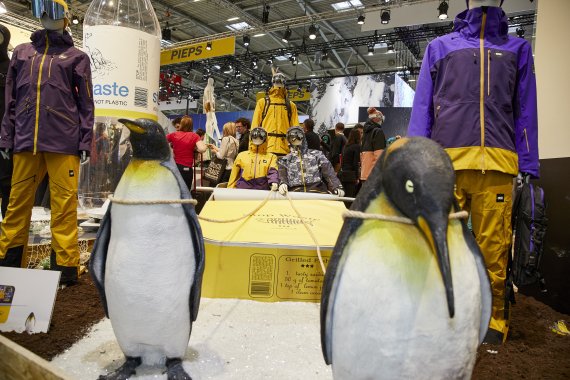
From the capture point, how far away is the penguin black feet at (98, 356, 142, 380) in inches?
52.5

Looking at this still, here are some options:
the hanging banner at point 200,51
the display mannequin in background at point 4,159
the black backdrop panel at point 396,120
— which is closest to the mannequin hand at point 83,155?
the display mannequin in background at point 4,159

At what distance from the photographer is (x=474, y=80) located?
75.7 inches

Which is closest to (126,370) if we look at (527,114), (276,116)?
(527,114)

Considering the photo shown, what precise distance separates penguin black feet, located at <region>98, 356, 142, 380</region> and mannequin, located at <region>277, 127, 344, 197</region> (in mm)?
2343

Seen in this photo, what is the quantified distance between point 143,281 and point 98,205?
4.17 m

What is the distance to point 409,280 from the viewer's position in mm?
833

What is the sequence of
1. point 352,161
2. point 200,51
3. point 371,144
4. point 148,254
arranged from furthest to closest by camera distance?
point 200,51, point 352,161, point 371,144, point 148,254

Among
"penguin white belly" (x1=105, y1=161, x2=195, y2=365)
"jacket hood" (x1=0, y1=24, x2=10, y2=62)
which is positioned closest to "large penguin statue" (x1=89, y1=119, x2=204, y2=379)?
"penguin white belly" (x1=105, y1=161, x2=195, y2=365)

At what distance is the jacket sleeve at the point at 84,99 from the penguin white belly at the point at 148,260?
133cm

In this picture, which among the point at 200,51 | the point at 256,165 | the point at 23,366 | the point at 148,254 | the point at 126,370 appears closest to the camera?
the point at 23,366

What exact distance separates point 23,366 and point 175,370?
444mm

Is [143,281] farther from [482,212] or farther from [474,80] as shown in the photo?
[474,80]

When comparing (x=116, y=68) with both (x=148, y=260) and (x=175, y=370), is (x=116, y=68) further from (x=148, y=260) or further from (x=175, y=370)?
(x=175, y=370)

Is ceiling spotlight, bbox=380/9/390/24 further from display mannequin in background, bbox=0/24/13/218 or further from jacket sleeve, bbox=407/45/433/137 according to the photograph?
display mannequin in background, bbox=0/24/13/218
